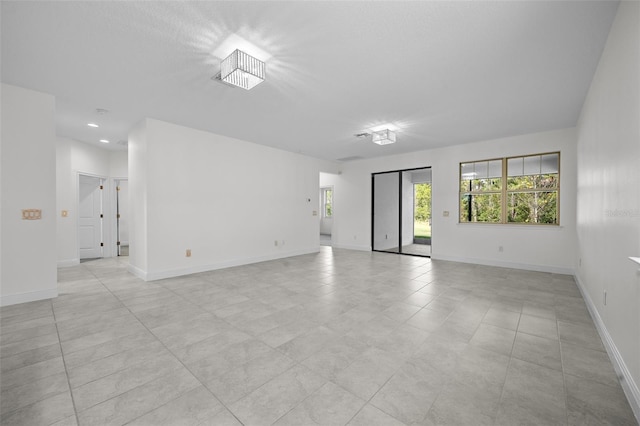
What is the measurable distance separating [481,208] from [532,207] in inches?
36.4

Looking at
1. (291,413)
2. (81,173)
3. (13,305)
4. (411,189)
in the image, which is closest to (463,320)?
(291,413)

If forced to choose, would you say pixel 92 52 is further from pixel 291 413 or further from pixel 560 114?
pixel 560 114

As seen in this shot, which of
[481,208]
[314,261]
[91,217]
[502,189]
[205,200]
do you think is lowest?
[314,261]

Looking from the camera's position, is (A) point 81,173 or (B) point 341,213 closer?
(A) point 81,173

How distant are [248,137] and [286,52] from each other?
3352 millimetres

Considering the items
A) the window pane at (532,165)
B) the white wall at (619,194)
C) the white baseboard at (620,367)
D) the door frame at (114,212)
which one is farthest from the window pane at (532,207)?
the door frame at (114,212)

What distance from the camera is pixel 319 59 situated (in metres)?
2.75

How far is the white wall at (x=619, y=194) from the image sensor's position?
1.75 meters

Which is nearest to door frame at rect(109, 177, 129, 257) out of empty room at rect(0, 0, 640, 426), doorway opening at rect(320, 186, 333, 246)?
empty room at rect(0, 0, 640, 426)

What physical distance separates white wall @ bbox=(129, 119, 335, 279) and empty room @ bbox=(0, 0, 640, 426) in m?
0.05

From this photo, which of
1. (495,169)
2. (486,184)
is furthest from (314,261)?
(495,169)

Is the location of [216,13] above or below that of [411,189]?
above

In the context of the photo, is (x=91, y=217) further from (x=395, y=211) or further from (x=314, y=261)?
(x=395, y=211)

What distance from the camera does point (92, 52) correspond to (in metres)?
2.66
